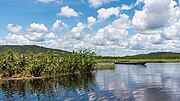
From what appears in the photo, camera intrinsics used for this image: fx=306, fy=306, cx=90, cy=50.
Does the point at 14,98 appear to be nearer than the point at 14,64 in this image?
Yes

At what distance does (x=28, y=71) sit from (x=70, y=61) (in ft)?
53.7

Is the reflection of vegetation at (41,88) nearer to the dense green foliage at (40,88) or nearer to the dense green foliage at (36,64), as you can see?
the dense green foliage at (40,88)

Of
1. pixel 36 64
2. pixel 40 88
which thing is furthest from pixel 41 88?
pixel 36 64

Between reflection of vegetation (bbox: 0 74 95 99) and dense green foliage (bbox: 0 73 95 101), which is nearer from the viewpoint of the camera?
dense green foliage (bbox: 0 73 95 101)

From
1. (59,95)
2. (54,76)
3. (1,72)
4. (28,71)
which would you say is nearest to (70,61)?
(54,76)

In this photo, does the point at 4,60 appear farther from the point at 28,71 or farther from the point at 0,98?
the point at 0,98

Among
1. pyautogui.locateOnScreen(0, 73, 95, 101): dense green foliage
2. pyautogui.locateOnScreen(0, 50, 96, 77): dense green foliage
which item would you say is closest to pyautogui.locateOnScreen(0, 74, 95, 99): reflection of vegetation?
pyautogui.locateOnScreen(0, 73, 95, 101): dense green foliage

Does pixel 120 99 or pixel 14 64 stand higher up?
pixel 14 64

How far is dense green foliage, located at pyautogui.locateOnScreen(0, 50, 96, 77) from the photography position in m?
74.6

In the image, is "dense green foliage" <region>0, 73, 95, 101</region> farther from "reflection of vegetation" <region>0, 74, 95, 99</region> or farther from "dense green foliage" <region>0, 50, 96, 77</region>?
"dense green foliage" <region>0, 50, 96, 77</region>

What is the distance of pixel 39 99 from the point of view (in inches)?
1688

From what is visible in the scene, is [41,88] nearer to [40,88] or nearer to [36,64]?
[40,88]

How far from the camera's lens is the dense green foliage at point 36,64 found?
74625mm

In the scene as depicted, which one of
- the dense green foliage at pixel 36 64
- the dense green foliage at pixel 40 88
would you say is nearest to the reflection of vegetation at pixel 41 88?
the dense green foliage at pixel 40 88
